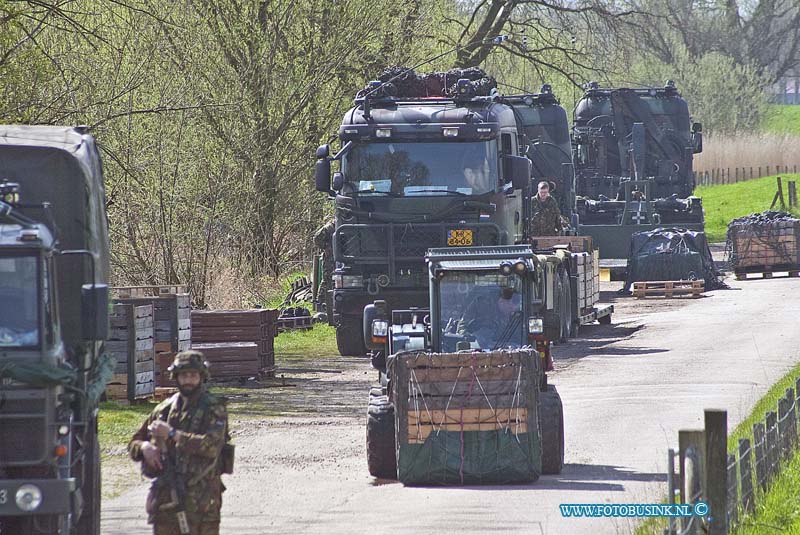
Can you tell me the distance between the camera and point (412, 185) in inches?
810

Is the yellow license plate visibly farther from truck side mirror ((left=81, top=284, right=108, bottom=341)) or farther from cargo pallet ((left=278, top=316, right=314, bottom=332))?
truck side mirror ((left=81, top=284, right=108, bottom=341))

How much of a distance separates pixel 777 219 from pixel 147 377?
2098cm

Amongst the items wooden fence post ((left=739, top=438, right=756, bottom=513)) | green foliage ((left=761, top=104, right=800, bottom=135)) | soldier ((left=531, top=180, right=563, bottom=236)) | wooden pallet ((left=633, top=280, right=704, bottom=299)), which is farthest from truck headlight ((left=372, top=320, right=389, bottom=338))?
green foliage ((left=761, top=104, right=800, bottom=135))

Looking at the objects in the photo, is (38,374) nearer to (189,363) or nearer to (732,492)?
(189,363)

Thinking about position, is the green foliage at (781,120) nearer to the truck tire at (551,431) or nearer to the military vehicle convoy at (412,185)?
the military vehicle convoy at (412,185)

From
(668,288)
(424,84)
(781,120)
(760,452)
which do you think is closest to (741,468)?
(760,452)

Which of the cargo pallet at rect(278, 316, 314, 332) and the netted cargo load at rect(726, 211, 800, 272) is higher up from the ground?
the netted cargo load at rect(726, 211, 800, 272)

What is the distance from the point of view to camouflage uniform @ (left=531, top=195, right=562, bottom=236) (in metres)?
26.8

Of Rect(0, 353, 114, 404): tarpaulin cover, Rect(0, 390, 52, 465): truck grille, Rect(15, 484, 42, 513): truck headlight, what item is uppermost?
Rect(0, 353, 114, 404): tarpaulin cover

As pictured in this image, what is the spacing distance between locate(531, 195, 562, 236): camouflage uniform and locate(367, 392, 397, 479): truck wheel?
14103 millimetres

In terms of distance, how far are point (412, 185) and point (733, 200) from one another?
45.5 metres

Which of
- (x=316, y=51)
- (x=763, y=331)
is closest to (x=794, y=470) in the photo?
(x=763, y=331)

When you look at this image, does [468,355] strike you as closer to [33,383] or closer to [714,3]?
[33,383]

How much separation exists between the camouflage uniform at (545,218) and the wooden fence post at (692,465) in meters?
17.8
